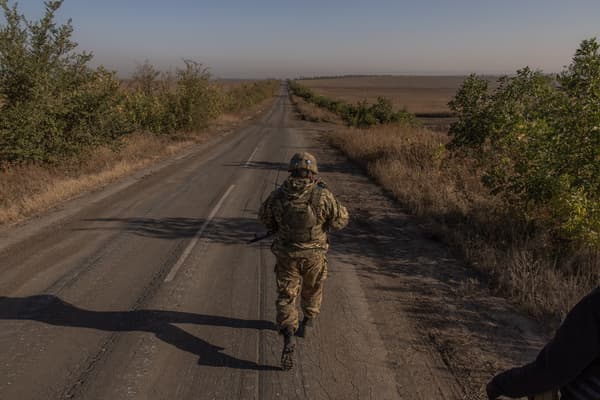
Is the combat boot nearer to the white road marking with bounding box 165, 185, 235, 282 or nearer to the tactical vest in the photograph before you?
the tactical vest

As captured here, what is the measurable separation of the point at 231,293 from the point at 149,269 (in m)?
1.51

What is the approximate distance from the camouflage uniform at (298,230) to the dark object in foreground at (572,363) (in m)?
2.35

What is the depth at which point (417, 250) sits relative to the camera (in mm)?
7156

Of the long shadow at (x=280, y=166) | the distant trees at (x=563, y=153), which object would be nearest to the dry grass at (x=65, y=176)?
the long shadow at (x=280, y=166)

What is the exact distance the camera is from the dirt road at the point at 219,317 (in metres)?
3.78

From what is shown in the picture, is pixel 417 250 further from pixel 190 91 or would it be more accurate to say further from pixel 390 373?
pixel 190 91

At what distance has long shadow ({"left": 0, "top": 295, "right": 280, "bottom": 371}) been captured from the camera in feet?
14.7

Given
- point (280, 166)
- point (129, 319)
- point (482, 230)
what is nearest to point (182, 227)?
point (129, 319)

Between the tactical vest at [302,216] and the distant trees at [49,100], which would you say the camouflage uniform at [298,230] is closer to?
the tactical vest at [302,216]

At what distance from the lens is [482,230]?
7.52m

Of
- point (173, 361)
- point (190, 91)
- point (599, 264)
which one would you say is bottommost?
point (173, 361)

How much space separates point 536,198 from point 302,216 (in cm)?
434

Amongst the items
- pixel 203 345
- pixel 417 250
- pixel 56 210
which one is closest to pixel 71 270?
pixel 203 345

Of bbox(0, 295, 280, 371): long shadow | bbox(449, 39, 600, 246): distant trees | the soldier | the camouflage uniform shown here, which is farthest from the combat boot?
bbox(449, 39, 600, 246): distant trees
